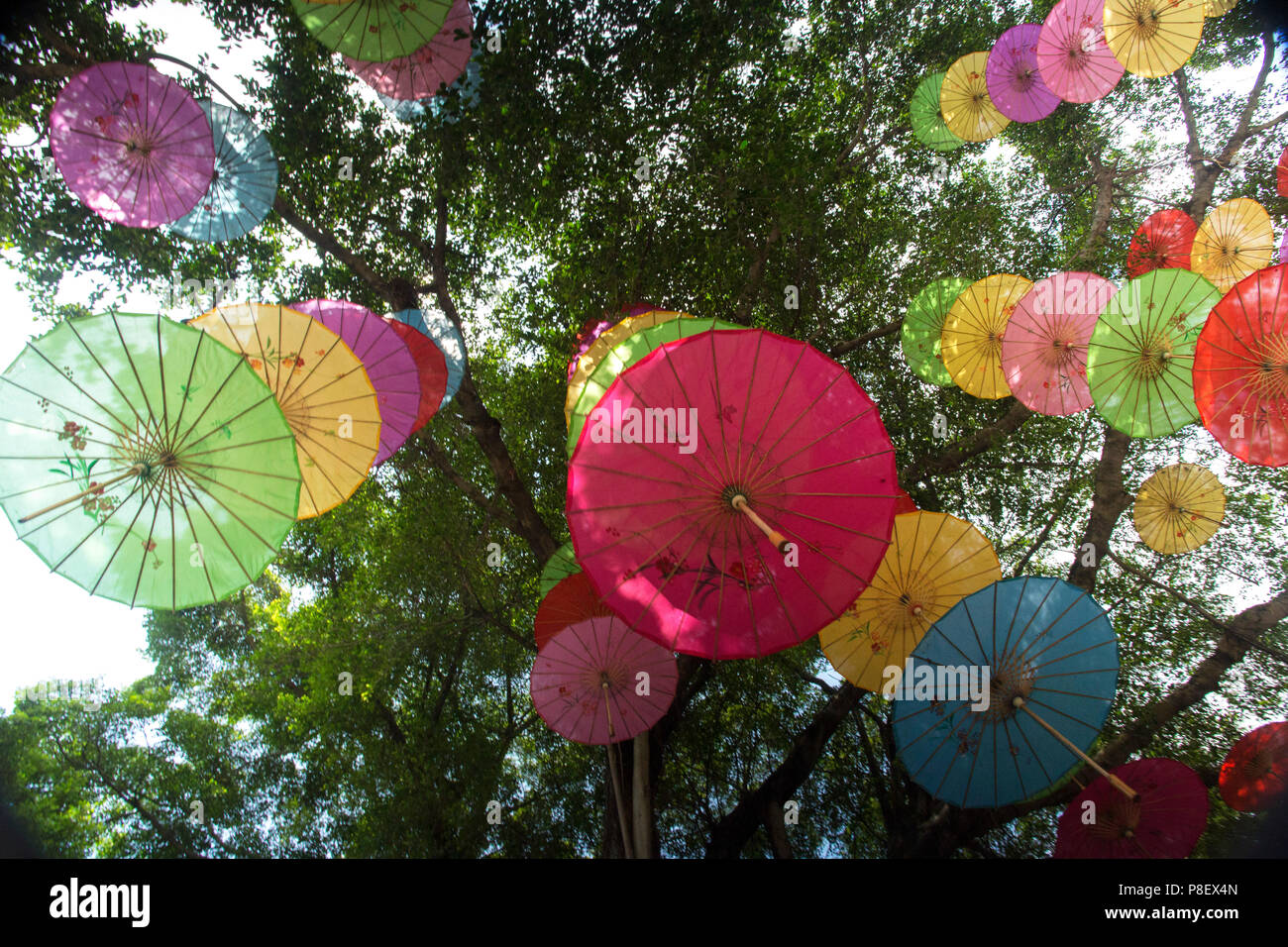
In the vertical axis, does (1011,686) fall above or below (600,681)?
below

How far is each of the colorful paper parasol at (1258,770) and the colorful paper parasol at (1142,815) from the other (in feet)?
4.44

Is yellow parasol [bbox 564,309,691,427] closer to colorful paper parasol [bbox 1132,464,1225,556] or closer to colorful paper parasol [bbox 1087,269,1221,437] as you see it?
colorful paper parasol [bbox 1087,269,1221,437]

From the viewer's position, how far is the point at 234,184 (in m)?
6.01

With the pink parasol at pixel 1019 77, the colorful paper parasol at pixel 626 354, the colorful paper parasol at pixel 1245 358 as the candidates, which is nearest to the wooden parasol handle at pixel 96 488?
the colorful paper parasol at pixel 626 354

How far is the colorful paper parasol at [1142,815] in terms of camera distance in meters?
4.79

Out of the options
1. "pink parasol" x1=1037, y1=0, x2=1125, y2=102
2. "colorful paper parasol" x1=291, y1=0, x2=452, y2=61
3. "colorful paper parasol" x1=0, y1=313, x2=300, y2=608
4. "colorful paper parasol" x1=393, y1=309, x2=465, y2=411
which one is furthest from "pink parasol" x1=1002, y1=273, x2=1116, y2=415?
"colorful paper parasol" x1=0, y1=313, x2=300, y2=608

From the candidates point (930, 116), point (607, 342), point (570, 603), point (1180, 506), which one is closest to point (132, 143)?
point (607, 342)

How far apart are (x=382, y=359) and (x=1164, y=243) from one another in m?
9.11

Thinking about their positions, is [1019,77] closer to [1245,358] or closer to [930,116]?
[930,116]

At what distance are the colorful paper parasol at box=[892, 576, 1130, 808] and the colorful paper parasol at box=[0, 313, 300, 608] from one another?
4188 millimetres

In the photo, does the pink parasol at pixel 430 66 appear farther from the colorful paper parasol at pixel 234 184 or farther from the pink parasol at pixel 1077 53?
the pink parasol at pixel 1077 53

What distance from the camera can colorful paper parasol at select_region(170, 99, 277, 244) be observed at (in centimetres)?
584

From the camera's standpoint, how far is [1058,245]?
10039 mm
